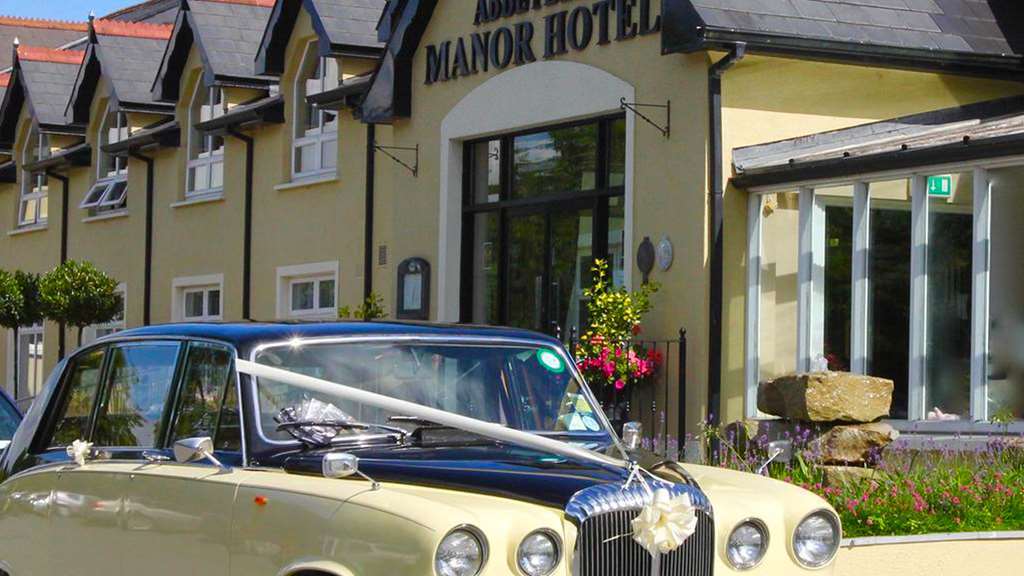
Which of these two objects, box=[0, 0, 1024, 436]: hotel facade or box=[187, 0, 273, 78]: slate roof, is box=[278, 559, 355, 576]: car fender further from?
A: box=[187, 0, 273, 78]: slate roof

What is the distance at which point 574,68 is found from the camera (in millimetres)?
15305

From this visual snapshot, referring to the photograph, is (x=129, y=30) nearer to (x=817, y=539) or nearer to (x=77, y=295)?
(x=77, y=295)

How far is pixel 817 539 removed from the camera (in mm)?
5867

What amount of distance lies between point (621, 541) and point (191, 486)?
66.4 inches

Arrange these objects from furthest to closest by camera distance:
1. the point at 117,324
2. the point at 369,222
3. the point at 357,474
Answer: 1. the point at 117,324
2. the point at 369,222
3. the point at 357,474

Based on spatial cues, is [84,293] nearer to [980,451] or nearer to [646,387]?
[646,387]

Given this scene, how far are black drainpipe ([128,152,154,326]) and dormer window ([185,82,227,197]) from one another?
3.30ft

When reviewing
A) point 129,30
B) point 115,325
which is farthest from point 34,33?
point 115,325

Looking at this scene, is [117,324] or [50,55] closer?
[117,324]

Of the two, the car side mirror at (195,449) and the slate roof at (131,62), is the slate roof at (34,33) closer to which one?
the slate roof at (131,62)

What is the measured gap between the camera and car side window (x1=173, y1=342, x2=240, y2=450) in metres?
6.22

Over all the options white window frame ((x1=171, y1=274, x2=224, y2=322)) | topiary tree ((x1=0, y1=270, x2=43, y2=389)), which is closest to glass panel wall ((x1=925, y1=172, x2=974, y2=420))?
white window frame ((x1=171, y1=274, x2=224, y2=322))

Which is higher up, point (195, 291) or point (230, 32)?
point (230, 32)

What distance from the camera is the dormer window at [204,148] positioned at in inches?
878
